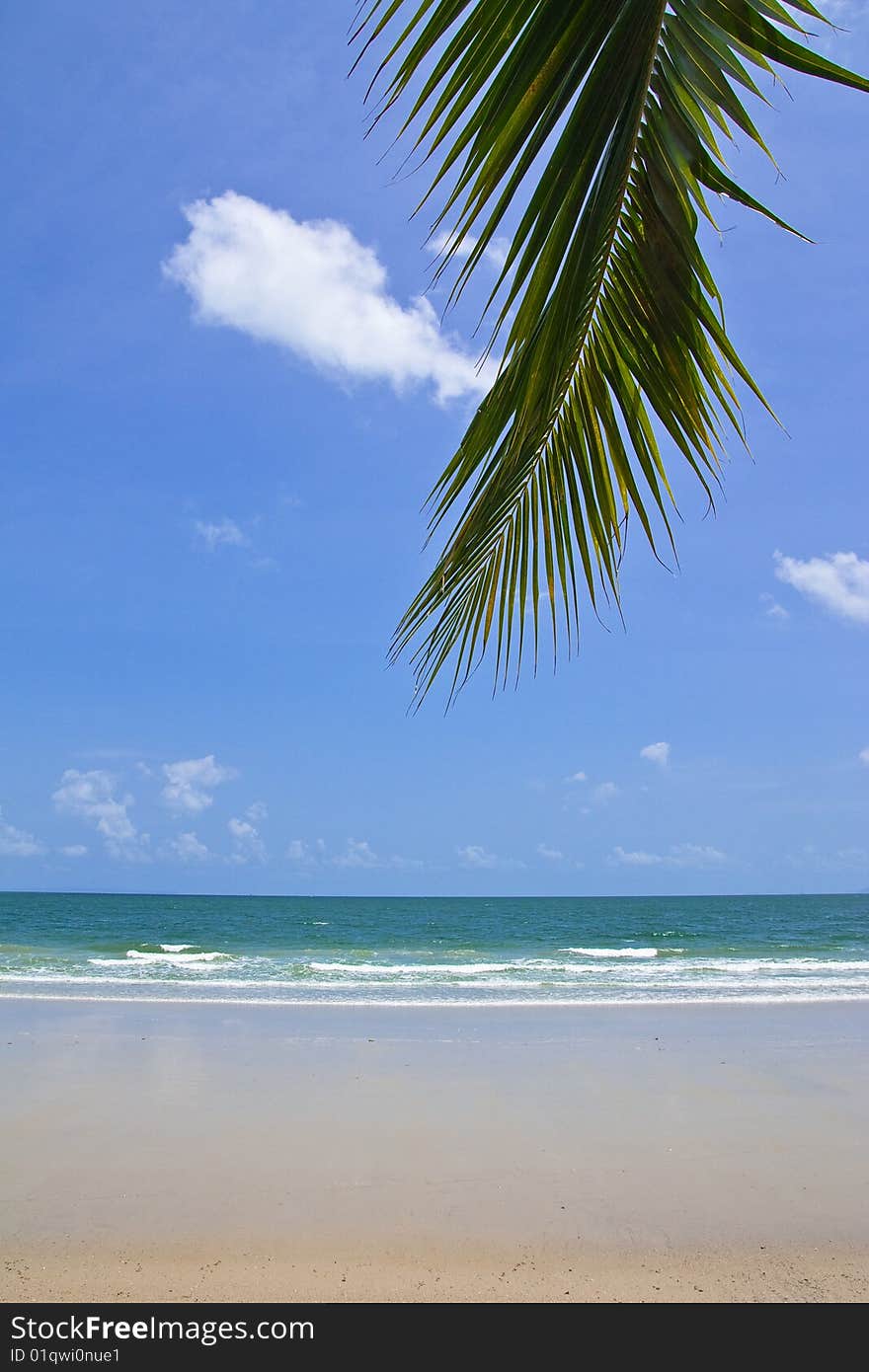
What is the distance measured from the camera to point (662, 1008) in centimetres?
1224

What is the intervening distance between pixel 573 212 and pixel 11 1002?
13.9 m

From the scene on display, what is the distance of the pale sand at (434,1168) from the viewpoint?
153 inches

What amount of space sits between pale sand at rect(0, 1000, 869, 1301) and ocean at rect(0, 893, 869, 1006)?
4812mm

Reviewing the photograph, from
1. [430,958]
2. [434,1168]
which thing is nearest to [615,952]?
[430,958]

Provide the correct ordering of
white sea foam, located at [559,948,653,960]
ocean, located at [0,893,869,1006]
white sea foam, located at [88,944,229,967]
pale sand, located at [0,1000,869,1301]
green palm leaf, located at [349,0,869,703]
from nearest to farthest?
1. green palm leaf, located at [349,0,869,703]
2. pale sand, located at [0,1000,869,1301]
3. ocean, located at [0,893,869,1006]
4. white sea foam, located at [88,944,229,967]
5. white sea foam, located at [559,948,653,960]

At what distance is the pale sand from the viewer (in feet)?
12.8

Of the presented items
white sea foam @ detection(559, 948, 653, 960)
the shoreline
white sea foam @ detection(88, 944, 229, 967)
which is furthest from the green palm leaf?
white sea foam @ detection(559, 948, 653, 960)

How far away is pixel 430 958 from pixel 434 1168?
18611mm

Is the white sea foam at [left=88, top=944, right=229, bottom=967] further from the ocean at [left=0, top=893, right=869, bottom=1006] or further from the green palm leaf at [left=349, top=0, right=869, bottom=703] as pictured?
the green palm leaf at [left=349, top=0, right=869, bottom=703]

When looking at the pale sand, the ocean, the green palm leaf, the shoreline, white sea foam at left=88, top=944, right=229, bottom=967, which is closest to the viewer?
the green palm leaf

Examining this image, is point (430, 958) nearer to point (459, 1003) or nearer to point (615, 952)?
point (615, 952)

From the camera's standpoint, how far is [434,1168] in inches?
211
